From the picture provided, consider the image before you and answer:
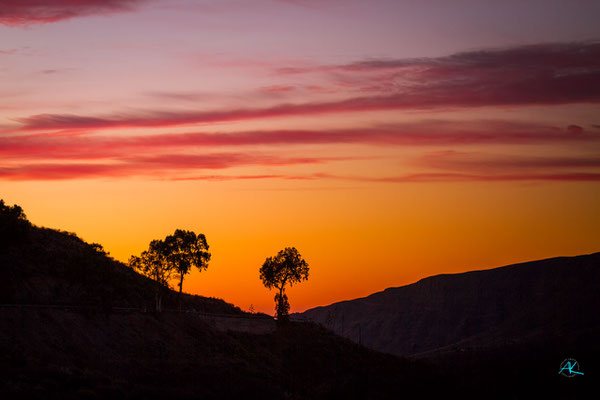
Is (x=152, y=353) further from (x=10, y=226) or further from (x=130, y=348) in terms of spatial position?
(x=10, y=226)

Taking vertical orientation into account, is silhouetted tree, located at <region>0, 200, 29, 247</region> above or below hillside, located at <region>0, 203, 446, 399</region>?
above

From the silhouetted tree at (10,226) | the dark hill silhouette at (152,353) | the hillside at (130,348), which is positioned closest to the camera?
the hillside at (130,348)

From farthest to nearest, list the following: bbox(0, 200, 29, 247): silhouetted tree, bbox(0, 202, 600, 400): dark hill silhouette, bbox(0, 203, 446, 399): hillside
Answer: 1. bbox(0, 200, 29, 247): silhouetted tree
2. bbox(0, 202, 600, 400): dark hill silhouette
3. bbox(0, 203, 446, 399): hillside

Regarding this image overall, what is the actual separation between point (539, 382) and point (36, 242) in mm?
68043

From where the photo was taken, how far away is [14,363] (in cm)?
5669

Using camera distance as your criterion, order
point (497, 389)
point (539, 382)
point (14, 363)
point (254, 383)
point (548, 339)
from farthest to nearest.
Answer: point (548, 339), point (539, 382), point (497, 389), point (254, 383), point (14, 363)

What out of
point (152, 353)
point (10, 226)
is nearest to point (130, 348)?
point (152, 353)

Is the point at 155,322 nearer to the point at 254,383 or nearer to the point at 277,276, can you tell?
the point at 254,383

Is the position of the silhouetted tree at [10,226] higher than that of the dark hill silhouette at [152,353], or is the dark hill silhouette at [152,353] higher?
the silhouetted tree at [10,226]

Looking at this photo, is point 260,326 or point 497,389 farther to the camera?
point 260,326

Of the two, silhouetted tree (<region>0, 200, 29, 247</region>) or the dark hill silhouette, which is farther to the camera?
silhouetted tree (<region>0, 200, 29, 247</region>)

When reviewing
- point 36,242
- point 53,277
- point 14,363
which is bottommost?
point 14,363

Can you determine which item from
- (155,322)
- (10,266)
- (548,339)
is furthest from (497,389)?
(548,339)

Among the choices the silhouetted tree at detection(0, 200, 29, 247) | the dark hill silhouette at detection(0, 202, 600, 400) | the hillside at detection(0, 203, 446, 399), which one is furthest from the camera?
the silhouetted tree at detection(0, 200, 29, 247)
